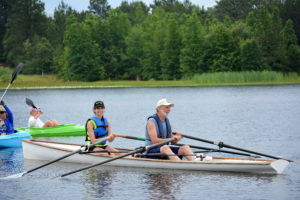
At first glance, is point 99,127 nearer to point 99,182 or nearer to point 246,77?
point 99,182

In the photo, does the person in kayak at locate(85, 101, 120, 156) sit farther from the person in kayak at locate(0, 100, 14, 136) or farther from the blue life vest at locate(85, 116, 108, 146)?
the person in kayak at locate(0, 100, 14, 136)

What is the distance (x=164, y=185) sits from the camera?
14234 millimetres

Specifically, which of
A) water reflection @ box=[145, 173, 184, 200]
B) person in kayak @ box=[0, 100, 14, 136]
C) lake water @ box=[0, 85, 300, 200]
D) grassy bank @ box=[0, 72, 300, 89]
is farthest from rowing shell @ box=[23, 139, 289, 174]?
grassy bank @ box=[0, 72, 300, 89]

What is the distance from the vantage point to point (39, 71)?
3716 inches

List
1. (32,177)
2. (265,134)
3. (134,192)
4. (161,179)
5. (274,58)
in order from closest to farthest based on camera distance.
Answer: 1. (134,192)
2. (161,179)
3. (32,177)
4. (265,134)
5. (274,58)

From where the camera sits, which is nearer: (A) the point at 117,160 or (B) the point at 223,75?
(A) the point at 117,160

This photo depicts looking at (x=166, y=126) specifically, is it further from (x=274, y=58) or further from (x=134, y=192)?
(x=274, y=58)

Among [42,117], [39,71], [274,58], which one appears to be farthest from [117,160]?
[39,71]

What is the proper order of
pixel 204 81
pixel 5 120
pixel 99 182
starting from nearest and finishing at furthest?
1. pixel 99 182
2. pixel 5 120
3. pixel 204 81

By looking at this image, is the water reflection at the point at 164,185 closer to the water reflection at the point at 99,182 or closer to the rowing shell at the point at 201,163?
the rowing shell at the point at 201,163

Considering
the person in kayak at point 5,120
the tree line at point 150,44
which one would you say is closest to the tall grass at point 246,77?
the tree line at point 150,44

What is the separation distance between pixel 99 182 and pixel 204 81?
5531 cm

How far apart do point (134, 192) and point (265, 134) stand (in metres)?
11.6

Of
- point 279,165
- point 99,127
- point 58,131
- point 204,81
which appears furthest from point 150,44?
point 279,165
